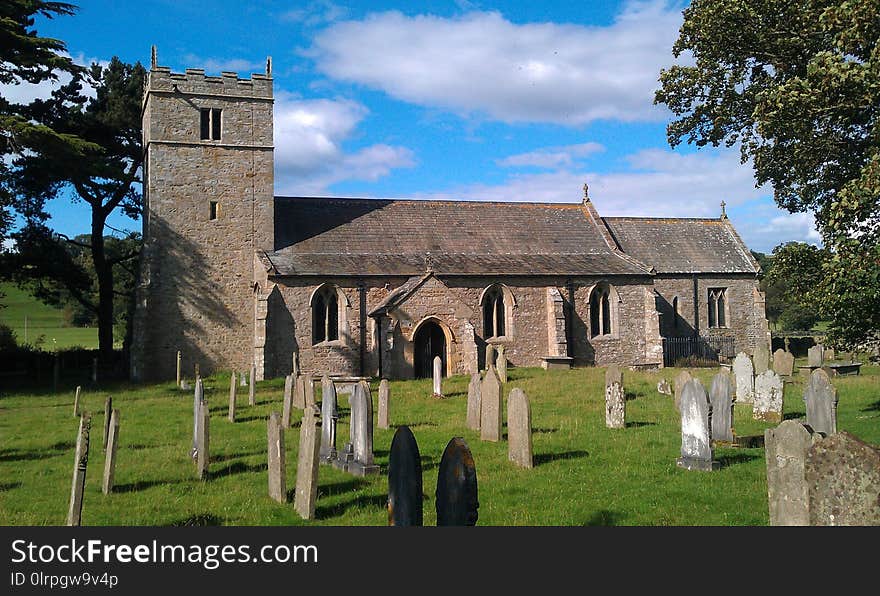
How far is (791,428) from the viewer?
6.25 meters

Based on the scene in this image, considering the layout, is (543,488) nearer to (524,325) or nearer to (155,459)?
(155,459)

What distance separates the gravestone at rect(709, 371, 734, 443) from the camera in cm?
1175

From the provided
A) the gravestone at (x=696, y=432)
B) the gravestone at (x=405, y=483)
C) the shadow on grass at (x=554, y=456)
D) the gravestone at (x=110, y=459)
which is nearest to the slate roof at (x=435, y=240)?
the shadow on grass at (x=554, y=456)

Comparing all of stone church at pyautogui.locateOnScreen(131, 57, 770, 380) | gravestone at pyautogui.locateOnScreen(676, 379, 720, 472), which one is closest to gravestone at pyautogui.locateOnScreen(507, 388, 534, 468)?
gravestone at pyautogui.locateOnScreen(676, 379, 720, 472)

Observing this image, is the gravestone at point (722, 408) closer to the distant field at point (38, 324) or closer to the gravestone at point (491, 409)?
the gravestone at point (491, 409)

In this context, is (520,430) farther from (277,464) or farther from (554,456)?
(277,464)

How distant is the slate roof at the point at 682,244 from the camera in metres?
34.0

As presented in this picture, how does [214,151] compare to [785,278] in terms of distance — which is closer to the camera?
[785,278]

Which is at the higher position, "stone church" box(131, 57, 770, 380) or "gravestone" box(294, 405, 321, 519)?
"stone church" box(131, 57, 770, 380)

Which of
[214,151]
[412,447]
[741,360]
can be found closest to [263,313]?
[214,151]

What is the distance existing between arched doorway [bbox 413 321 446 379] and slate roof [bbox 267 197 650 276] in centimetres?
225

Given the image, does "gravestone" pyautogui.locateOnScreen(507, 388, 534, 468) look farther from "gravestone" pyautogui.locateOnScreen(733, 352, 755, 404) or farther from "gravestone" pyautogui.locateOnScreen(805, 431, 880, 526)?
"gravestone" pyautogui.locateOnScreen(733, 352, 755, 404)

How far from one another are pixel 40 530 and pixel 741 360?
16124 mm

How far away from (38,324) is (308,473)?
76.8 meters
